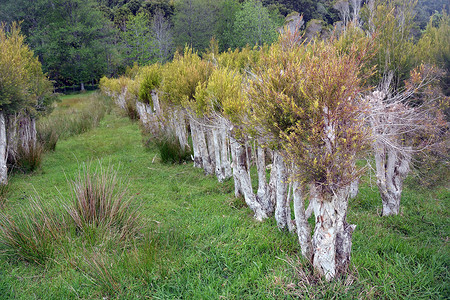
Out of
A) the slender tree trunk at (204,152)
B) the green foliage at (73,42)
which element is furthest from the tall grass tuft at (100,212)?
the green foliage at (73,42)

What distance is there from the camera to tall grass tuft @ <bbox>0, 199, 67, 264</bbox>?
167 inches

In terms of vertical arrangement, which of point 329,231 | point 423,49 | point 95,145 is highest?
point 423,49

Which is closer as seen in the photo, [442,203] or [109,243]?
[109,243]

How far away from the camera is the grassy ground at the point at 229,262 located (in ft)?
11.2

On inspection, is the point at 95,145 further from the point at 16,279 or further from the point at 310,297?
the point at 310,297

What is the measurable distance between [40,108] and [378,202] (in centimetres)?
1170

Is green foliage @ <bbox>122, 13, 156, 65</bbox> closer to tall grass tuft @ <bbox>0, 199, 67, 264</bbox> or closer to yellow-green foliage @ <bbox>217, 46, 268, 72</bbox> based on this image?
yellow-green foliage @ <bbox>217, 46, 268, 72</bbox>

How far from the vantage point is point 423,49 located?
263 inches

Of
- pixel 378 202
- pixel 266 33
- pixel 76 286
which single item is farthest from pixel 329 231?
pixel 266 33

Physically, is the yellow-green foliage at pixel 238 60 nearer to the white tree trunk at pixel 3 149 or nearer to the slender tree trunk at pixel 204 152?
the slender tree trunk at pixel 204 152

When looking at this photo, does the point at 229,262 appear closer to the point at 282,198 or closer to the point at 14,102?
the point at 282,198

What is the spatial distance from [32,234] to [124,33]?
135ft

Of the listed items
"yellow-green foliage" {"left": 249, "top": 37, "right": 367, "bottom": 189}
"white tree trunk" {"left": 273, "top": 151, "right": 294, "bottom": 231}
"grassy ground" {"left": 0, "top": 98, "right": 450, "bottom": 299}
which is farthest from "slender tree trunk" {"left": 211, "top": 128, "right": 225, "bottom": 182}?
"yellow-green foliage" {"left": 249, "top": 37, "right": 367, "bottom": 189}

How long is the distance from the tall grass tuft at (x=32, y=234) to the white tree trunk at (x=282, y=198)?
3268mm
